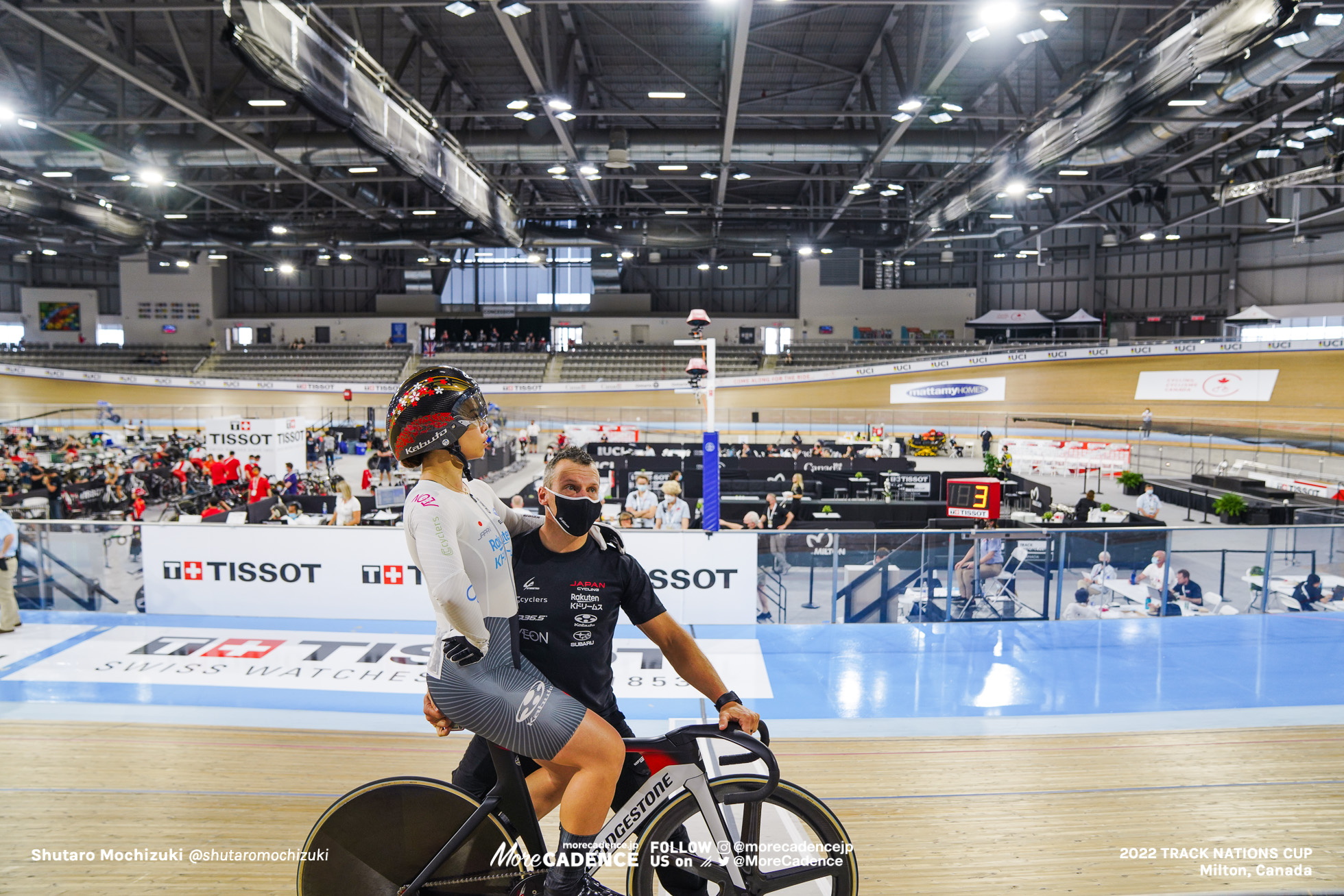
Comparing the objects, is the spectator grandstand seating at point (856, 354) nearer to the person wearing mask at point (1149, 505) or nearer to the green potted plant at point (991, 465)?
the green potted plant at point (991, 465)

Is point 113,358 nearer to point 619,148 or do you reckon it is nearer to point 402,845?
point 619,148

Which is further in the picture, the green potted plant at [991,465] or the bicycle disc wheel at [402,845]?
the green potted plant at [991,465]

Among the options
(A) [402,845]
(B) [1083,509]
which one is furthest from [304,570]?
(B) [1083,509]

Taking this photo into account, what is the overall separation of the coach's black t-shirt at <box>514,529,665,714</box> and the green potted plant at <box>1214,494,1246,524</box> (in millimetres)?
14859

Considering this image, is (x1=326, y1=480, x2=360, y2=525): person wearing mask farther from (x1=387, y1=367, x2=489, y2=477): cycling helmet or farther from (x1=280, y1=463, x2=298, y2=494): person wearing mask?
(x1=387, y1=367, x2=489, y2=477): cycling helmet

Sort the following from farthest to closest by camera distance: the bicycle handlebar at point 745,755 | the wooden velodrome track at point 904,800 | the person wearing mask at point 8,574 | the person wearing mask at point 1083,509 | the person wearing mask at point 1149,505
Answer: the person wearing mask at point 1149,505 < the person wearing mask at point 1083,509 < the person wearing mask at point 8,574 < the wooden velodrome track at point 904,800 < the bicycle handlebar at point 745,755

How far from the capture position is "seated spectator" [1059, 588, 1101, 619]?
7.02m

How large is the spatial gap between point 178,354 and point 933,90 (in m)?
38.8

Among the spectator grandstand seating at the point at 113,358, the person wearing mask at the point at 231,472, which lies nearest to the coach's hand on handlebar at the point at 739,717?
the person wearing mask at the point at 231,472

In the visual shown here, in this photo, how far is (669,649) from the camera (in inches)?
80.4

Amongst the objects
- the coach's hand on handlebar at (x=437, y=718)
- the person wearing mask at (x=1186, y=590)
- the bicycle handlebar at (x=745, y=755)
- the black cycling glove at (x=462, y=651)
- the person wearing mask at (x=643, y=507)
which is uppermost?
the black cycling glove at (x=462, y=651)

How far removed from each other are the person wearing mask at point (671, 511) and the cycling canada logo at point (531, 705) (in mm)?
7448

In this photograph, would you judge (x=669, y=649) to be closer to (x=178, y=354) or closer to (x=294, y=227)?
(x=294, y=227)

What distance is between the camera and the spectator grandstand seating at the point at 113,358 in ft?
116
